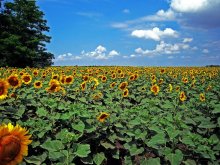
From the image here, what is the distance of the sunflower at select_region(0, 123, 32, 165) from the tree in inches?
1352

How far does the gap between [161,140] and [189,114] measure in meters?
1.94

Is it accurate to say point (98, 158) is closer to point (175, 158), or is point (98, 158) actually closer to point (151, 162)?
point (151, 162)

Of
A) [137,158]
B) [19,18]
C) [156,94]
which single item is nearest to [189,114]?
[137,158]

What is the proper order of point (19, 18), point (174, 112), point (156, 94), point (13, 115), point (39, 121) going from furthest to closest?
point (19, 18) → point (156, 94) → point (174, 112) → point (13, 115) → point (39, 121)

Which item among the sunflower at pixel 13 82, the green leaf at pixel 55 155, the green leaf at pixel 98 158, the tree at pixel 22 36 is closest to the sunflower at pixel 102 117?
the green leaf at pixel 98 158

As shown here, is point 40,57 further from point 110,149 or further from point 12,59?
point 110,149

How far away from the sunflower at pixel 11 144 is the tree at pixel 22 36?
34338mm

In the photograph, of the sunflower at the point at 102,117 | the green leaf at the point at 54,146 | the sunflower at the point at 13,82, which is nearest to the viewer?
the green leaf at the point at 54,146

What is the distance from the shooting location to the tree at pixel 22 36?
36.2 meters

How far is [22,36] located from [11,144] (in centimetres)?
3891

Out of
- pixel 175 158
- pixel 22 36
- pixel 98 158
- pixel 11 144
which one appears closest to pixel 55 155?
pixel 98 158

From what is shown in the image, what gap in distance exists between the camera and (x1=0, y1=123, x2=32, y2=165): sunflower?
7.32 feet

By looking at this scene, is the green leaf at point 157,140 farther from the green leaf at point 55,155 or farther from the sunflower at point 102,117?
the green leaf at point 55,155

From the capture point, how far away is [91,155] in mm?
5105
